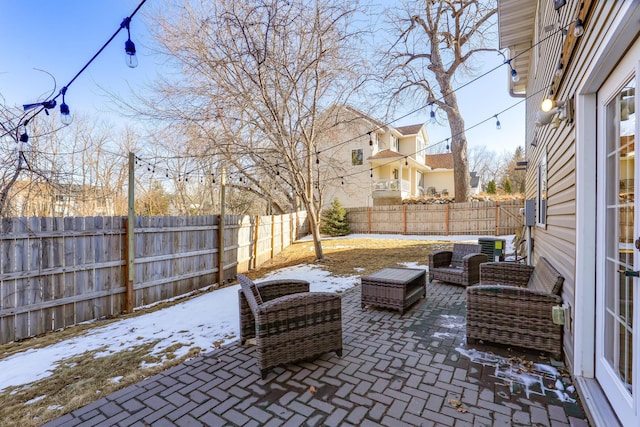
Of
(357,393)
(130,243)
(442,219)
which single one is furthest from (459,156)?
(357,393)

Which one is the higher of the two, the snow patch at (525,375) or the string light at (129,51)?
the string light at (129,51)

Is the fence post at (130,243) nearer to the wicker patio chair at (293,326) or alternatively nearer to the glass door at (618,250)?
the wicker patio chair at (293,326)

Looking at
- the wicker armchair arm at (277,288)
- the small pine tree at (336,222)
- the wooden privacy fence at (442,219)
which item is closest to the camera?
the wicker armchair arm at (277,288)

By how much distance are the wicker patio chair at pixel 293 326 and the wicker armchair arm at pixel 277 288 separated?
0.87ft

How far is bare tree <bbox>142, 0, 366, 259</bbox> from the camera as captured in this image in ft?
23.1

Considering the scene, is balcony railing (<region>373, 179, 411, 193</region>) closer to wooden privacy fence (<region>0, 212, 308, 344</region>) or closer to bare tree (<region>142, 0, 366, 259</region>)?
bare tree (<region>142, 0, 366, 259</region>)

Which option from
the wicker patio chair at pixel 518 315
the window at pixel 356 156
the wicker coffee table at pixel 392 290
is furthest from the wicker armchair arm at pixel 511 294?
the window at pixel 356 156

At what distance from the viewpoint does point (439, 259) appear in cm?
601

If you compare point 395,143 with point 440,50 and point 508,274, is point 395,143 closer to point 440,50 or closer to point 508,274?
point 440,50

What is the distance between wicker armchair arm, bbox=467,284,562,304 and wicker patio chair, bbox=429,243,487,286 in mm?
2479

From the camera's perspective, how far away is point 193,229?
6.24m

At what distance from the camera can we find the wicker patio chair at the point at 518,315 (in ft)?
9.09

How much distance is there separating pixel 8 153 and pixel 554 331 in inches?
311

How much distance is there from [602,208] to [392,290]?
2651mm
